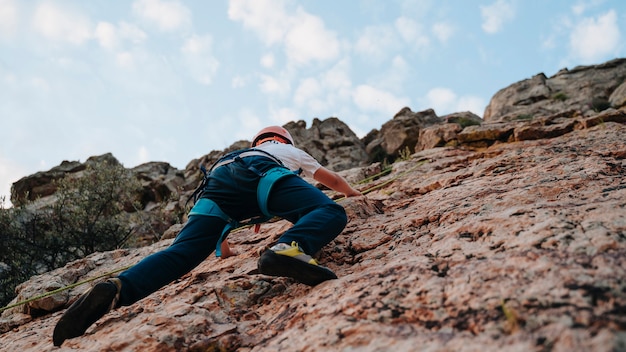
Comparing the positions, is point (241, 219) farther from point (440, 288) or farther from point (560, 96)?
point (560, 96)

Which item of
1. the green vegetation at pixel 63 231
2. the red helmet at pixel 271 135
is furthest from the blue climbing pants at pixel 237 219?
the green vegetation at pixel 63 231

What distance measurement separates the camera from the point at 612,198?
2.90 meters

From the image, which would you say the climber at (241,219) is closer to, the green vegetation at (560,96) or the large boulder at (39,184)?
the green vegetation at (560,96)

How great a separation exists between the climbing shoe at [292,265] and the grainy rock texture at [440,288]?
152 millimetres

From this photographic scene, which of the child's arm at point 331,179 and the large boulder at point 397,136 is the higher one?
the large boulder at point 397,136

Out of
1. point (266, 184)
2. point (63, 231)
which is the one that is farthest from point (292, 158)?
point (63, 231)

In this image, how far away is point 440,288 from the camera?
2199 millimetres

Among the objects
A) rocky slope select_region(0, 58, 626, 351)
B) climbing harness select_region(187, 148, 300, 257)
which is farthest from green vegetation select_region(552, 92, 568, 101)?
climbing harness select_region(187, 148, 300, 257)

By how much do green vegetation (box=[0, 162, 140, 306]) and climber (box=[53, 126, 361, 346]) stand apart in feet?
23.6

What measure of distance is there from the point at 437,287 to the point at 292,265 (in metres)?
1.02

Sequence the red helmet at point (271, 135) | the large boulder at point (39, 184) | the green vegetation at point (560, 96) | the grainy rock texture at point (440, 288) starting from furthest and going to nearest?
the large boulder at point (39, 184) < the green vegetation at point (560, 96) < the red helmet at point (271, 135) < the grainy rock texture at point (440, 288)

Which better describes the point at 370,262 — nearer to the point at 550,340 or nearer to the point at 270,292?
the point at 270,292

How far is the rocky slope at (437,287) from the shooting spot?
5.66 feet

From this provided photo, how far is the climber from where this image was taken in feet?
9.61
